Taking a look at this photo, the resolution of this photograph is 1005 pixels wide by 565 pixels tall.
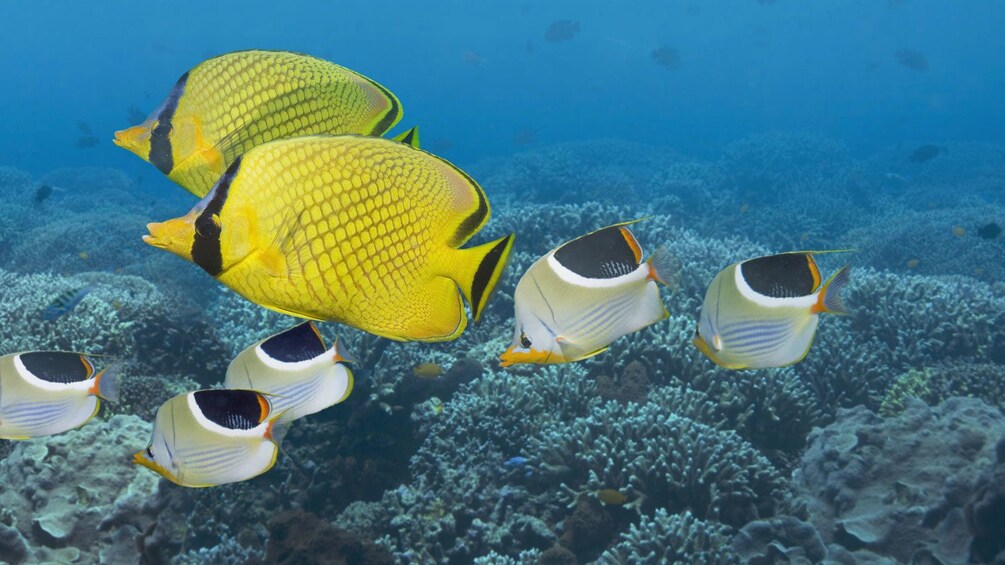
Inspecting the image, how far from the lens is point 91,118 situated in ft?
361

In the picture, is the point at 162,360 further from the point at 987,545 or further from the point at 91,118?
the point at 91,118

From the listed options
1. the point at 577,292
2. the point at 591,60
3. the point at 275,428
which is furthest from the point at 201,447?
the point at 591,60

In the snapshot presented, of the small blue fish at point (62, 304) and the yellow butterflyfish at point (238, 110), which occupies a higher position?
the yellow butterflyfish at point (238, 110)

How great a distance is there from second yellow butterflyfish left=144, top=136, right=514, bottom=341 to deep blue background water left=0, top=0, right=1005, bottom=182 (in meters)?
72.5

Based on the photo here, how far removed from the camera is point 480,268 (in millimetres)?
1203

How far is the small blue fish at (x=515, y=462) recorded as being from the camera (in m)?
4.90

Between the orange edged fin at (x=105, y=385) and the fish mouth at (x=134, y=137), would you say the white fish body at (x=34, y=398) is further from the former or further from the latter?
the fish mouth at (x=134, y=137)

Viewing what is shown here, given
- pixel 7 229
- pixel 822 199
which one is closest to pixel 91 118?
pixel 7 229

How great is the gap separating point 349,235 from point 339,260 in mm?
56

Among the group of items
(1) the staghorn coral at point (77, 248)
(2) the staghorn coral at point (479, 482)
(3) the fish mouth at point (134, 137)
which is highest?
(3) the fish mouth at point (134, 137)

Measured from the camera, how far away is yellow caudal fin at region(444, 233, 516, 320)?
1.17m

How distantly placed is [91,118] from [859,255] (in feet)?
440

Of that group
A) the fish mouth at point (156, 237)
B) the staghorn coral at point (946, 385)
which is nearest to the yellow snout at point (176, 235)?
the fish mouth at point (156, 237)

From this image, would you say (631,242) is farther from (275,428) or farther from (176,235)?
(275,428)
